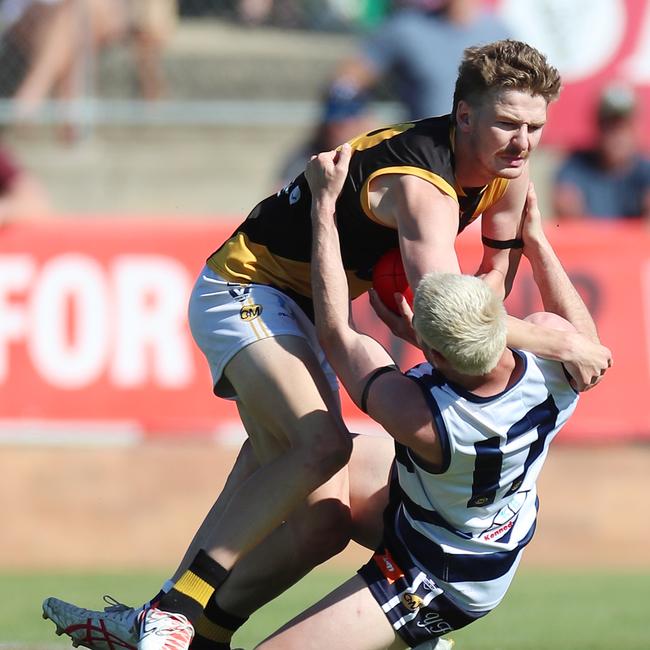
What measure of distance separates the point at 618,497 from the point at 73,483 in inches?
131

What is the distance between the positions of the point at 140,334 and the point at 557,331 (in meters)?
4.86

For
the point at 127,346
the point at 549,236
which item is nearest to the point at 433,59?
the point at 549,236

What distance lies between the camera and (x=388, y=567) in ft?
14.8

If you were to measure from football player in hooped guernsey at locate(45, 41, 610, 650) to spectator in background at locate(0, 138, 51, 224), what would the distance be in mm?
4637

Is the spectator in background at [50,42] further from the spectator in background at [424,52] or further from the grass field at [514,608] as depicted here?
the grass field at [514,608]

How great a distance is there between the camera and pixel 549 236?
30.0ft

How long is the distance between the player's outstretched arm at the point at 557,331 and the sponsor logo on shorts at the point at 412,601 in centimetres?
84

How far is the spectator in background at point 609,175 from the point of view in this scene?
966cm

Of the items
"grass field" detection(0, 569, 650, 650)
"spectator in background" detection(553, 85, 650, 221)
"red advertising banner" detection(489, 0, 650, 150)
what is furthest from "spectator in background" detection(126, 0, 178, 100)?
"grass field" detection(0, 569, 650, 650)

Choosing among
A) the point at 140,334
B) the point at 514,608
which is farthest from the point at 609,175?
the point at 514,608

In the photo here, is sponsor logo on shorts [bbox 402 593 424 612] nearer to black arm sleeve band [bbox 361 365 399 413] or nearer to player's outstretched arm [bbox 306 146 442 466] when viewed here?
player's outstretched arm [bbox 306 146 442 466]

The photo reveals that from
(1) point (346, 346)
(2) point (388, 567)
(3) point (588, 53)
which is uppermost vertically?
(3) point (588, 53)

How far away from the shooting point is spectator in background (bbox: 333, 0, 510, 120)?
389 inches

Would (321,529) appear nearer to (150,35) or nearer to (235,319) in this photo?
(235,319)
